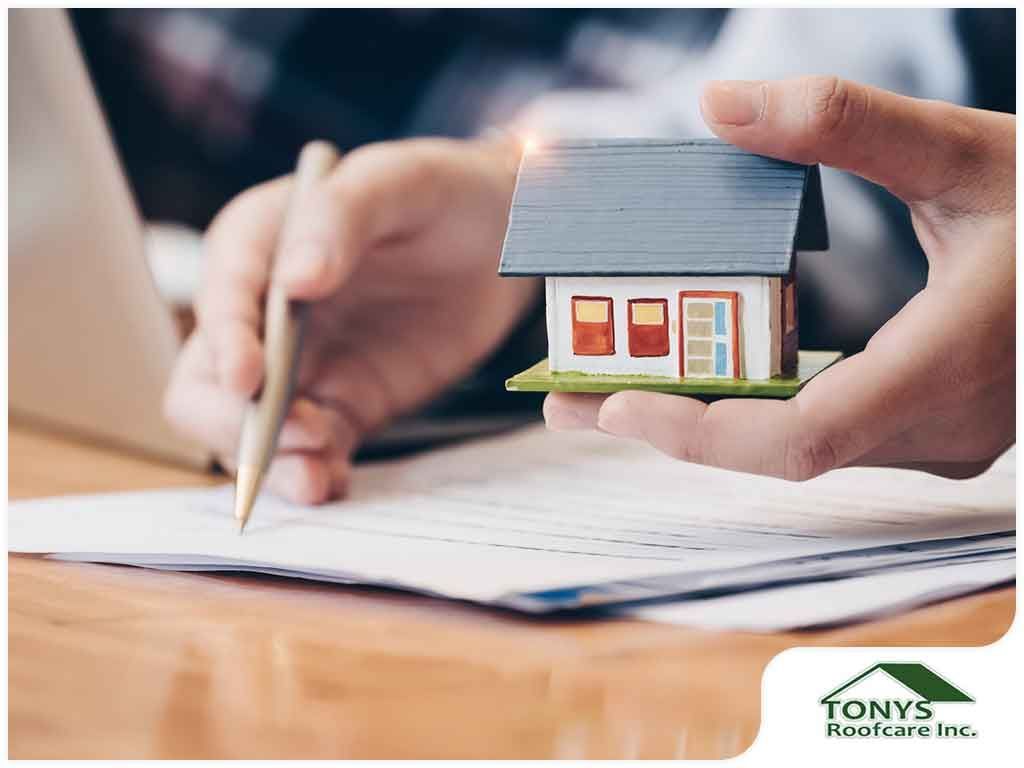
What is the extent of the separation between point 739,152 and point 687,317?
0.04 metres

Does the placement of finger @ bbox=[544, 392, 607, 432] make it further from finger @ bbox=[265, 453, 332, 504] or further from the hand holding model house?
finger @ bbox=[265, 453, 332, 504]

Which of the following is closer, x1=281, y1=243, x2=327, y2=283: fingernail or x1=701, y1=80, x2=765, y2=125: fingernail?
x1=701, y1=80, x2=765, y2=125: fingernail

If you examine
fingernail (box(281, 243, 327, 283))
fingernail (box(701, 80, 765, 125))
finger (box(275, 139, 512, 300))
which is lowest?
fingernail (box(701, 80, 765, 125))

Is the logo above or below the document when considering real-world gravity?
below

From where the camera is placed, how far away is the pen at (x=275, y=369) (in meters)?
0.45

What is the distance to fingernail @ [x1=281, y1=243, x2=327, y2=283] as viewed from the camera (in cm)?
48

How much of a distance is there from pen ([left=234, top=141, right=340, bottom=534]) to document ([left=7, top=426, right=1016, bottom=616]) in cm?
2

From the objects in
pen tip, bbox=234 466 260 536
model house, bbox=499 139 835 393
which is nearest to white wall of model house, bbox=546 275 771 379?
model house, bbox=499 139 835 393

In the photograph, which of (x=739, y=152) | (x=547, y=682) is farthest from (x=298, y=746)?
(x=739, y=152)

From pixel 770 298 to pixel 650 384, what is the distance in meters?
0.03

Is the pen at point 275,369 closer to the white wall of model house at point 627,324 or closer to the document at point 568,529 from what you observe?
the document at point 568,529

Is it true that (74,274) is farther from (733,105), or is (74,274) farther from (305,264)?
(733,105)

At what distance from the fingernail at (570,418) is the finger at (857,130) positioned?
7cm

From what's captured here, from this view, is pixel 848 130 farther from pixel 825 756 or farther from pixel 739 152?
pixel 825 756
